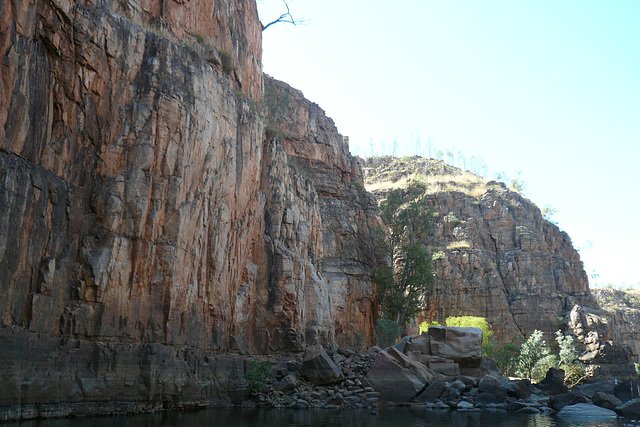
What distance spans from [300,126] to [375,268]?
54.0ft

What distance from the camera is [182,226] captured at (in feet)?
83.1

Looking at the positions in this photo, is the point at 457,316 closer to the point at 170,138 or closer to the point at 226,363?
the point at 226,363

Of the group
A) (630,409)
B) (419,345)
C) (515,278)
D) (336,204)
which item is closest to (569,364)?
(515,278)

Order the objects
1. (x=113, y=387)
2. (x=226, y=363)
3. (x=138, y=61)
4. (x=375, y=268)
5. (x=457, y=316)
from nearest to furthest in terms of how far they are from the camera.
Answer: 1. (x=113, y=387)
2. (x=138, y=61)
3. (x=226, y=363)
4. (x=375, y=268)
5. (x=457, y=316)

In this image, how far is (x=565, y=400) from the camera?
1098 inches

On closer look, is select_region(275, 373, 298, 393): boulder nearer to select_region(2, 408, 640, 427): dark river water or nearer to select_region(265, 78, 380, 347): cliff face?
select_region(2, 408, 640, 427): dark river water

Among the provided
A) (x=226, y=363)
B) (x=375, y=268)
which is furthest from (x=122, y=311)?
(x=375, y=268)

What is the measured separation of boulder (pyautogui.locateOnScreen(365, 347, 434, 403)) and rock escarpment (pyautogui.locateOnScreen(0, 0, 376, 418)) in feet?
22.0

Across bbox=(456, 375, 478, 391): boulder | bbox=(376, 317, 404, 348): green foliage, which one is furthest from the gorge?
bbox=(456, 375, 478, 391): boulder

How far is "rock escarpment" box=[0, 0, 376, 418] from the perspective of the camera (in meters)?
18.6

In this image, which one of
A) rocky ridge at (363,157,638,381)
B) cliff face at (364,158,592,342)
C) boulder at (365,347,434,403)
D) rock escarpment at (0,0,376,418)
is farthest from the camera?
cliff face at (364,158,592,342)

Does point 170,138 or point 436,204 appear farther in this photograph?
point 436,204

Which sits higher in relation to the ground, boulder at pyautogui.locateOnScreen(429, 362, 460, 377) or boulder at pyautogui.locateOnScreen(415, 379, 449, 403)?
boulder at pyautogui.locateOnScreen(429, 362, 460, 377)

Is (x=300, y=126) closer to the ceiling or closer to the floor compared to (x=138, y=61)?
closer to the ceiling
